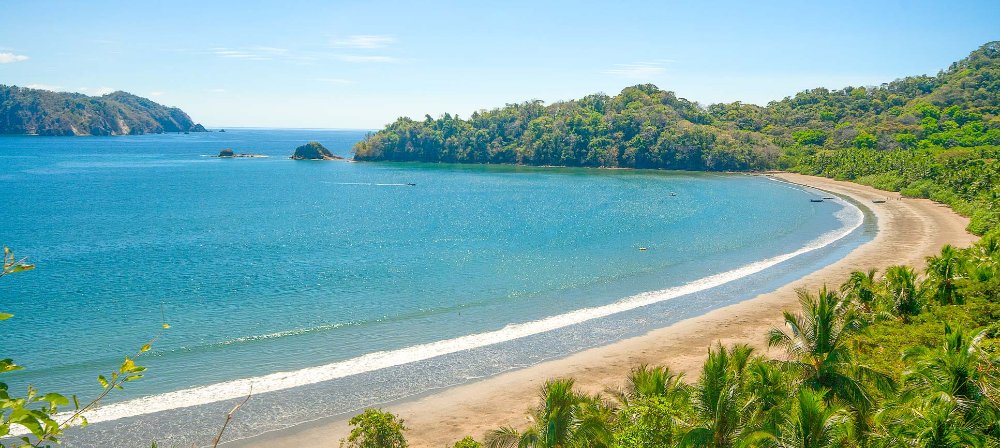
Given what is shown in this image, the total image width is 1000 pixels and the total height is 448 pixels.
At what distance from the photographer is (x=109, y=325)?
33.5 metres

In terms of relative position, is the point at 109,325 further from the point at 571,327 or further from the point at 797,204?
the point at 797,204

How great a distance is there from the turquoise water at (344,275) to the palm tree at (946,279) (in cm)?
1203

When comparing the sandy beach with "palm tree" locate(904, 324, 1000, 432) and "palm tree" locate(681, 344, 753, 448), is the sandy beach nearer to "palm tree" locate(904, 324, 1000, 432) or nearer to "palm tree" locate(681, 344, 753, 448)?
"palm tree" locate(681, 344, 753, 448)

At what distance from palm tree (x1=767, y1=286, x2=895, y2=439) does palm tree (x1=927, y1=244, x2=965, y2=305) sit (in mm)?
12022

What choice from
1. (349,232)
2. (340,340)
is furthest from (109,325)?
(349,232)

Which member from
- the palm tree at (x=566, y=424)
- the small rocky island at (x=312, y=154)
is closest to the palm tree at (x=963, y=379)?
the palm tree at (x=566, y=424)

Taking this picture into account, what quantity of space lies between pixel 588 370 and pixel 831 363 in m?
12.3

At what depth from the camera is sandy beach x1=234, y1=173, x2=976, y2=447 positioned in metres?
23.4

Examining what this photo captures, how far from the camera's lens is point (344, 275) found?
45250 mm

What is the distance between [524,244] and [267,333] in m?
29.0

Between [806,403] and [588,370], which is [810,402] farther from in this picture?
[588,370]

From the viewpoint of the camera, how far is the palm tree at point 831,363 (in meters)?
18.0

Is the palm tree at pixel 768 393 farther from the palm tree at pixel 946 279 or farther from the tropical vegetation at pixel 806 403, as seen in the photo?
the palm tree at pixel 946 279

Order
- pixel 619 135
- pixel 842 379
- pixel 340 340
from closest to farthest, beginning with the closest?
pixel 842 379, pixel 340 340, pixel 619 135
